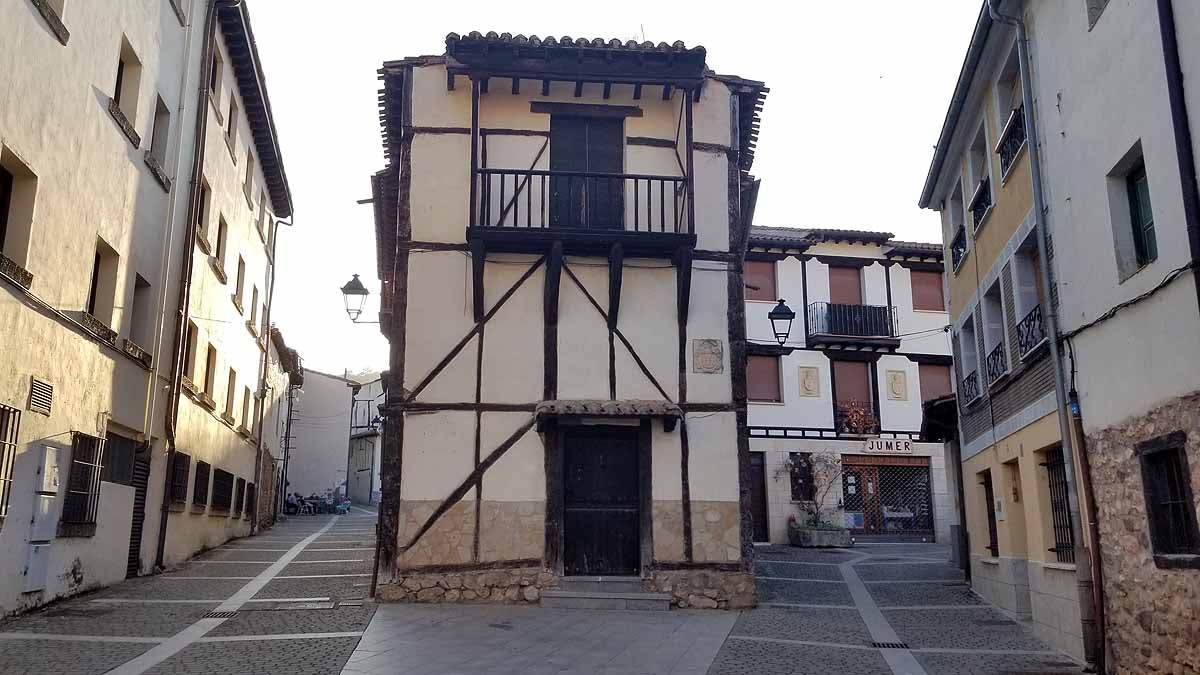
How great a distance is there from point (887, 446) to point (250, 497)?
679 inches

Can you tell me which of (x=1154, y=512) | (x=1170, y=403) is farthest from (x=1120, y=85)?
(x=1154, y=512)

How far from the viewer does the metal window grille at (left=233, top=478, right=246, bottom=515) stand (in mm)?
21141

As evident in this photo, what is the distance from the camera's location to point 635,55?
486 inches

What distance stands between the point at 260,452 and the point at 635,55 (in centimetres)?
1745

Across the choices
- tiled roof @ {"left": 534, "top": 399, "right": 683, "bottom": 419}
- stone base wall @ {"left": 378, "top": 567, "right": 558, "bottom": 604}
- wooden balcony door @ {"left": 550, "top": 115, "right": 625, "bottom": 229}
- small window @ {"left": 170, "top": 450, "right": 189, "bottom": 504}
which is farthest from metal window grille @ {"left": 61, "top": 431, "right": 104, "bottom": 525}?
wooden balcony door @ {"left": 550, "top": 115, "right": 625, "bottom": 229}

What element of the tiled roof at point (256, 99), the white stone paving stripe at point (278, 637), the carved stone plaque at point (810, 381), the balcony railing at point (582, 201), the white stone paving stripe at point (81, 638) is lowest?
the white stone paving stripe at point (278, 637)

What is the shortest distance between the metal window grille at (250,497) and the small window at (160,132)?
1155 centimetres

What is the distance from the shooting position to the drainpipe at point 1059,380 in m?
8.44

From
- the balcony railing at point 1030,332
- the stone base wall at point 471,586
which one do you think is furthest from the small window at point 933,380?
the stone base wall at point 471,586

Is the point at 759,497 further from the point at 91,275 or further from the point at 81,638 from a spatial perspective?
the point at 81,638

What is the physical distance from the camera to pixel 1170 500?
7.15 metres

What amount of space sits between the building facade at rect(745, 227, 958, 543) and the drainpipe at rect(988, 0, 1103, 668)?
15046mm

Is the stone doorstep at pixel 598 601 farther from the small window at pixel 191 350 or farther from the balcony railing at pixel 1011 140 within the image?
the small window at pixel 191 350

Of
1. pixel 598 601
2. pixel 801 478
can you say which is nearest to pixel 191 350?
pixel 598 601
